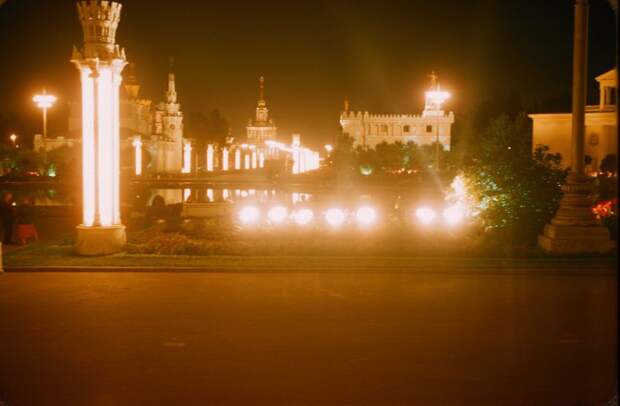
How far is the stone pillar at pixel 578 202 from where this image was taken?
15.9 metres

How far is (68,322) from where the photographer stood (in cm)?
978

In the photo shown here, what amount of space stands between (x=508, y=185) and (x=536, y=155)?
1.58m

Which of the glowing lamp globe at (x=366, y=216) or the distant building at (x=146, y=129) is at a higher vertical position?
the distant building at (x=146, y=129)

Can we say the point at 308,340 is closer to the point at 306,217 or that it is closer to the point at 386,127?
the point at 306,217

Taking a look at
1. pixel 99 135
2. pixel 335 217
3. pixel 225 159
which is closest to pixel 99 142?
pixel 99 135

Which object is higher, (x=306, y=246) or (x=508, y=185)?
(x=508, y=185)

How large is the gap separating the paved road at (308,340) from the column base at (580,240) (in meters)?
2.61

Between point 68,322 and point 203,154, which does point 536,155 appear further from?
point 203,154

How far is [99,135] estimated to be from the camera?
1616 cm

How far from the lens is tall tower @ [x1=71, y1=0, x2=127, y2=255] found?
52.3 ft

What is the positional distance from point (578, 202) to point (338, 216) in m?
6.43

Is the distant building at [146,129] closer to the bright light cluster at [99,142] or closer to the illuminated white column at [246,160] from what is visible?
the illuminated white column at [246,160]

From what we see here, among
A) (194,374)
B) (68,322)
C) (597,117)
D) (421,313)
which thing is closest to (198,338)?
(194,374)

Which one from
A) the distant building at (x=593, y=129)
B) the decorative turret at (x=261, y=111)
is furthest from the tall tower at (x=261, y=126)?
the distant building at (x=593, y=129)
